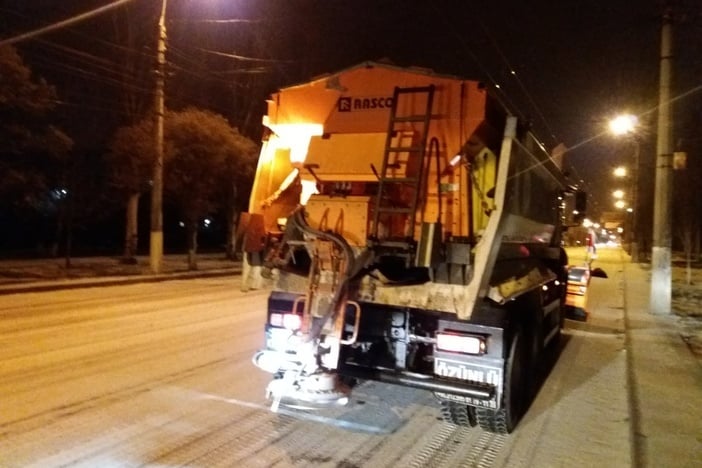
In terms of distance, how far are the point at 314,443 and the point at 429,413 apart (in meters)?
1.65

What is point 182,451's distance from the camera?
17.7ft

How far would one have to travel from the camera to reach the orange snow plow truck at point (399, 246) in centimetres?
586

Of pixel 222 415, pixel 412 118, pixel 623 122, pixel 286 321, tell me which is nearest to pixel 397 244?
pixel 412 118

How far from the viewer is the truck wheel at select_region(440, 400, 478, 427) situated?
630 cm

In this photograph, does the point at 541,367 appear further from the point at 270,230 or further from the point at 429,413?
the point at 270,230

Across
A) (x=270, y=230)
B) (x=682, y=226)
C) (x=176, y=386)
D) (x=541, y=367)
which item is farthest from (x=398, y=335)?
(x=682, y=226)

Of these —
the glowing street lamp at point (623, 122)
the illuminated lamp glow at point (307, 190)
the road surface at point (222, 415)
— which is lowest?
the road surface at point (222, 415)

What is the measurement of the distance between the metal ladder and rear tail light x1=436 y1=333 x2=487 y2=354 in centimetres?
81

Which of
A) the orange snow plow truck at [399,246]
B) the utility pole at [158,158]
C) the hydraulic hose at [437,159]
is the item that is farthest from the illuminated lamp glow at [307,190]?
the utility pole at [158,158]

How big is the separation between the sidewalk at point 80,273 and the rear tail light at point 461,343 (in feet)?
45.4

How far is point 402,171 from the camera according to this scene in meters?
6.29

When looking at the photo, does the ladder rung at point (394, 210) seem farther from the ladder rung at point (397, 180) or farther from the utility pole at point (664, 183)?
the utility pole at point (664, 183)

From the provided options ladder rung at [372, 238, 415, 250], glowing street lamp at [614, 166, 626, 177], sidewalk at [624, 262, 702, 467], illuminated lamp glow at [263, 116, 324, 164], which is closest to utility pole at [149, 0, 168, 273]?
sidewalk at [624, 262, 702, 467]

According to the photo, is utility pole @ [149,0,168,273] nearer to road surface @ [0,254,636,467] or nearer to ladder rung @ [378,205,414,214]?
road surface @ [0,254,636,467]
